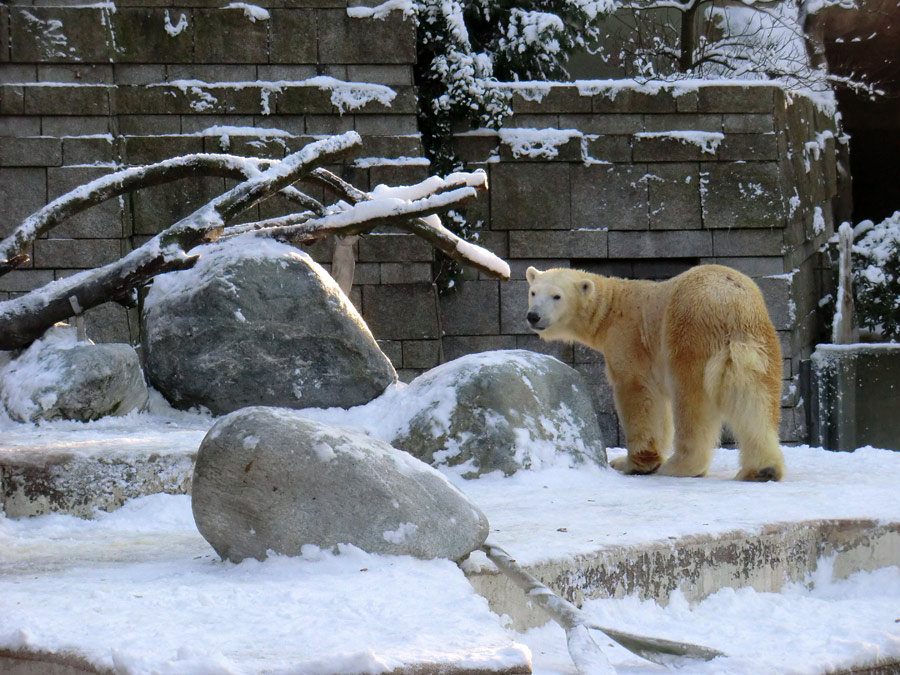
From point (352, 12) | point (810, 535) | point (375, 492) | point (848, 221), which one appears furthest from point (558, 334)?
point (848, 221)

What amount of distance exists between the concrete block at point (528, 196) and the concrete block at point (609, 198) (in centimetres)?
12

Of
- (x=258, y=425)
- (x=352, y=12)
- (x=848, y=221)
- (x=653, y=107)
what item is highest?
(x=352, y=12)

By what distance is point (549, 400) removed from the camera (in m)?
5.07

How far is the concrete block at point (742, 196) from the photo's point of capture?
850 cm

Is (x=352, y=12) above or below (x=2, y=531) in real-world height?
above

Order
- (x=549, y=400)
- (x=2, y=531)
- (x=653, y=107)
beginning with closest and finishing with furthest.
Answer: (x=2, y=531) → (x=549, y=400) → (x=653, y=107)

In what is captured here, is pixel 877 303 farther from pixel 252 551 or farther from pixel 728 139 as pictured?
pixel 252 551

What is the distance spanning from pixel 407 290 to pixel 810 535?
15.7 ft

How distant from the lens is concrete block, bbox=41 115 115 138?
7.66 metres

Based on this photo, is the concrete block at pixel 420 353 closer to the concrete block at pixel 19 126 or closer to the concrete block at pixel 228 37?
the concrete block at pixel 228 37

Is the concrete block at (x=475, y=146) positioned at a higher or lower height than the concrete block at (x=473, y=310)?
higher

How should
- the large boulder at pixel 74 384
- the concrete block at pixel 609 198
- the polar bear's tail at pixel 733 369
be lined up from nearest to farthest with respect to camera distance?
the polar bear's tail at pixel 733 369 < the large boulder at pixel 74 384 < the concrete block at pixel 609 198

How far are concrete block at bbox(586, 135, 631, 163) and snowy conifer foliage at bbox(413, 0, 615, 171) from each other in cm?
73

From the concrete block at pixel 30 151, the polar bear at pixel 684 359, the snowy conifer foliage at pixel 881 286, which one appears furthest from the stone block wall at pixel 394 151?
the polar bear at pixel 684 359
